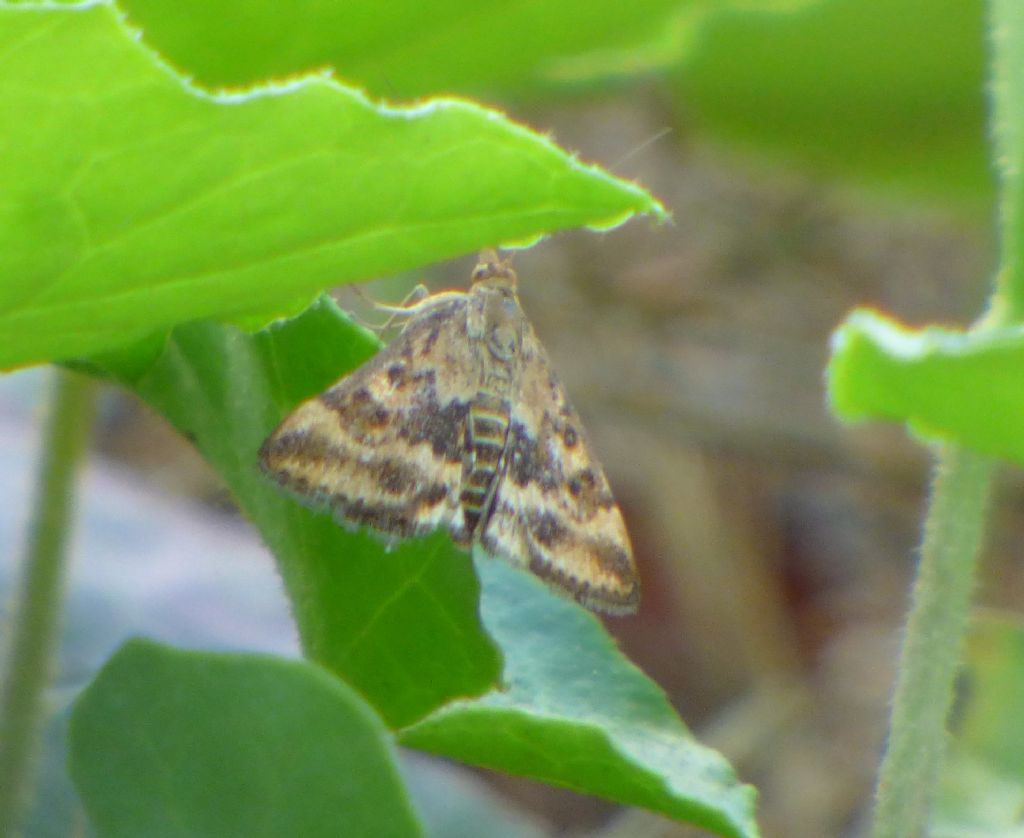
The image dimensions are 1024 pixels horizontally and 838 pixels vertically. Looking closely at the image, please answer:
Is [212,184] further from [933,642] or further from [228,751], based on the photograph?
[933,642]

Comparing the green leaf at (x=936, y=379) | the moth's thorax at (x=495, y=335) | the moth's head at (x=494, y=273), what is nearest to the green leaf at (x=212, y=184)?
the green leaf at (x=936, y=379)

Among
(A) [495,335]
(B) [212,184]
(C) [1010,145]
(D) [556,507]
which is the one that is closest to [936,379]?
(C) [1010,145]

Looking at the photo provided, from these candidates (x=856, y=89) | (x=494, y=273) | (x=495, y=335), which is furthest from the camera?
(x=856, y=89)

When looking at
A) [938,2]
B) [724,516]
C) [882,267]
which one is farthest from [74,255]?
[882,267]

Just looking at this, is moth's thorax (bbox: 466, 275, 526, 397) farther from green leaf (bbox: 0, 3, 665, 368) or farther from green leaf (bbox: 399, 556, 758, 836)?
green leaf (bbox: 0, 3, 665, 368)

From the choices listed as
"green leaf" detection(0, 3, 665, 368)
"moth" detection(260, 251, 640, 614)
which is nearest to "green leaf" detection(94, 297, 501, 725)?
"moth" detection(260, 251, 640, 614)

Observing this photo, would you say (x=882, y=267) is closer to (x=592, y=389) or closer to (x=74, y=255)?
(x=592, y=389)

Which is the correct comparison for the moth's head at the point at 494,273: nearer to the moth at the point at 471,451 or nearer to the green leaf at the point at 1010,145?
the moth at the point at 471,451
